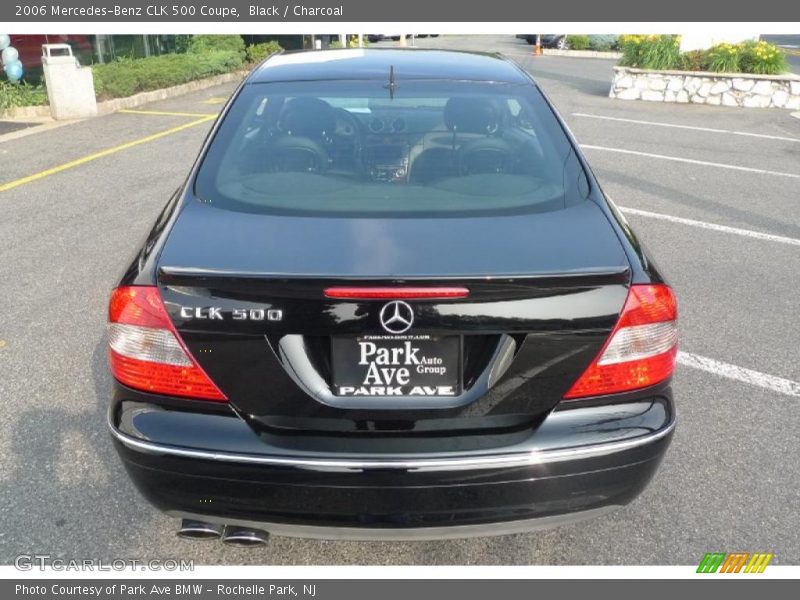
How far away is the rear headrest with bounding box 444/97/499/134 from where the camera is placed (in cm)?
306

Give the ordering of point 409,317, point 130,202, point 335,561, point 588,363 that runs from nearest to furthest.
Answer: point 409,317 → point 588,363 → point 335,561 → point 130,202

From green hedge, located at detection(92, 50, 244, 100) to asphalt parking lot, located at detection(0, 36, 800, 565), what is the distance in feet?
13.4

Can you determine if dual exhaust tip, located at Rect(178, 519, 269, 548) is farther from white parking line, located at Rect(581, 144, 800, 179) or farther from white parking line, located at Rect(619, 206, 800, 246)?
white parking line, located at Rect(581, 144, 800, 179)

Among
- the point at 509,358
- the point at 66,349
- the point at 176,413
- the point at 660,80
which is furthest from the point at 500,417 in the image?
the point at 660,80

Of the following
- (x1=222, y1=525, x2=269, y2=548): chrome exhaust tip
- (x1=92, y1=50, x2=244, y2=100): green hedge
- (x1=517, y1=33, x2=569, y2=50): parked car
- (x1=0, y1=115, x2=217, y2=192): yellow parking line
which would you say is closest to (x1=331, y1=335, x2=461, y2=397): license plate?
(x1=222, y1=525, x2=269, y2=548): chrome exhaust tip

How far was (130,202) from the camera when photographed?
24.0ft

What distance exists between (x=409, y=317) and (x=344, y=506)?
1.91ft

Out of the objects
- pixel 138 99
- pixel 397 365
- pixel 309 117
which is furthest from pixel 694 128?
pixel 397 365

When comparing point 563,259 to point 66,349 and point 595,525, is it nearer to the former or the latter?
point 595,525

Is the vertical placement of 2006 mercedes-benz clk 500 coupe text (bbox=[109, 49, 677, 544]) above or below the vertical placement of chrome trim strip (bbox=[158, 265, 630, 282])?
below

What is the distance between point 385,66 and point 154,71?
12901mm

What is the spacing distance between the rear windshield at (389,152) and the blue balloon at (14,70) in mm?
11117

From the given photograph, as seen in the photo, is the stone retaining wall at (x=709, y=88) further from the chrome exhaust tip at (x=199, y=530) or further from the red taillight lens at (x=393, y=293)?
the chrome exhaust tip at (x=199, y=530)
